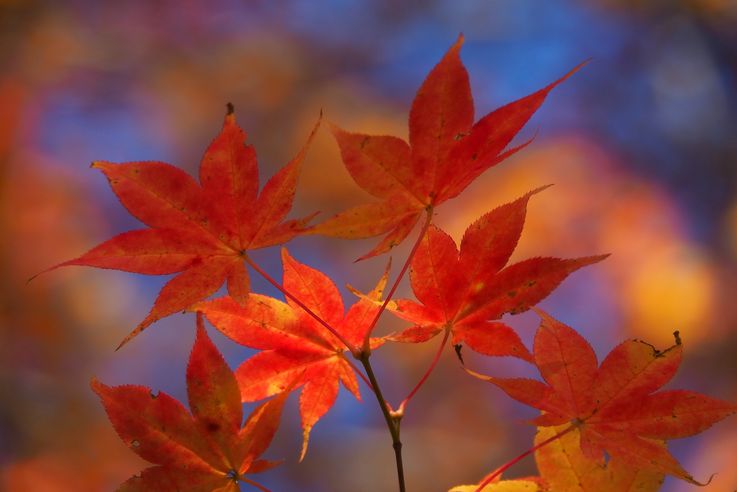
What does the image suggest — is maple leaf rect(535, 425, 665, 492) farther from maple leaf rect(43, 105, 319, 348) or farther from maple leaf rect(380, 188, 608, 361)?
maple leaf rect(43, 105, 319, 348)

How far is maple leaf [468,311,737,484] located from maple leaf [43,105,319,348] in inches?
8.9

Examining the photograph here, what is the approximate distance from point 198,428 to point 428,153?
264 mm

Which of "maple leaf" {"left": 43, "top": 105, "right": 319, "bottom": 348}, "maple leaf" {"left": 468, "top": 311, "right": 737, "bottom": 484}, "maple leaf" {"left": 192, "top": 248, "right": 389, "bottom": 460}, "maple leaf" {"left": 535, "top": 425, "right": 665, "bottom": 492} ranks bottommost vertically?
"maple leaf" {"left": 535, "top": 425, "right": 665, "bottom": 492}

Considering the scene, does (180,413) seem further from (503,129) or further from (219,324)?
(503,129)

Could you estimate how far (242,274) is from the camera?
490 mm

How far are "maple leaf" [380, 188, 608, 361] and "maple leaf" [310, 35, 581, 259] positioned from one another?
0.12 ft

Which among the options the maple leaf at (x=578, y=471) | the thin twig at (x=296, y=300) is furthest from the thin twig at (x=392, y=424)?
the maple leaf at (x=578, y=471)

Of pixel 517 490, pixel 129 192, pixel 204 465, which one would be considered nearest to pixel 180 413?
pixel 204 465

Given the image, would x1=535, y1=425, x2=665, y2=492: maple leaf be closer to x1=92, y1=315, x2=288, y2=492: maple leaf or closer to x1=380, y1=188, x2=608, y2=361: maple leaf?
x1=380, y1=188, x2=608, y2=361: maple leaf

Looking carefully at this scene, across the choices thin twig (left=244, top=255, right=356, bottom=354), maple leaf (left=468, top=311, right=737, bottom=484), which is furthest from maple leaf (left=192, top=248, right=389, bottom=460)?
maple leaf (left=468, top=311, right=737, bottom=484)

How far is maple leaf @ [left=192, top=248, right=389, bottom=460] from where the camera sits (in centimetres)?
52

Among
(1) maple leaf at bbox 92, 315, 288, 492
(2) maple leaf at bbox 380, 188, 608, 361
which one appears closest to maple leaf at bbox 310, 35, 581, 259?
(2) maple leaf at bbox 380, 188, 608, 361

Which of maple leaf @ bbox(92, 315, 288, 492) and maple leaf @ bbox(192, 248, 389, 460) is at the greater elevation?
maple leaf @ bbox(192, 248, 389, 460)

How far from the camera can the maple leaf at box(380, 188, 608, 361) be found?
0.47m
